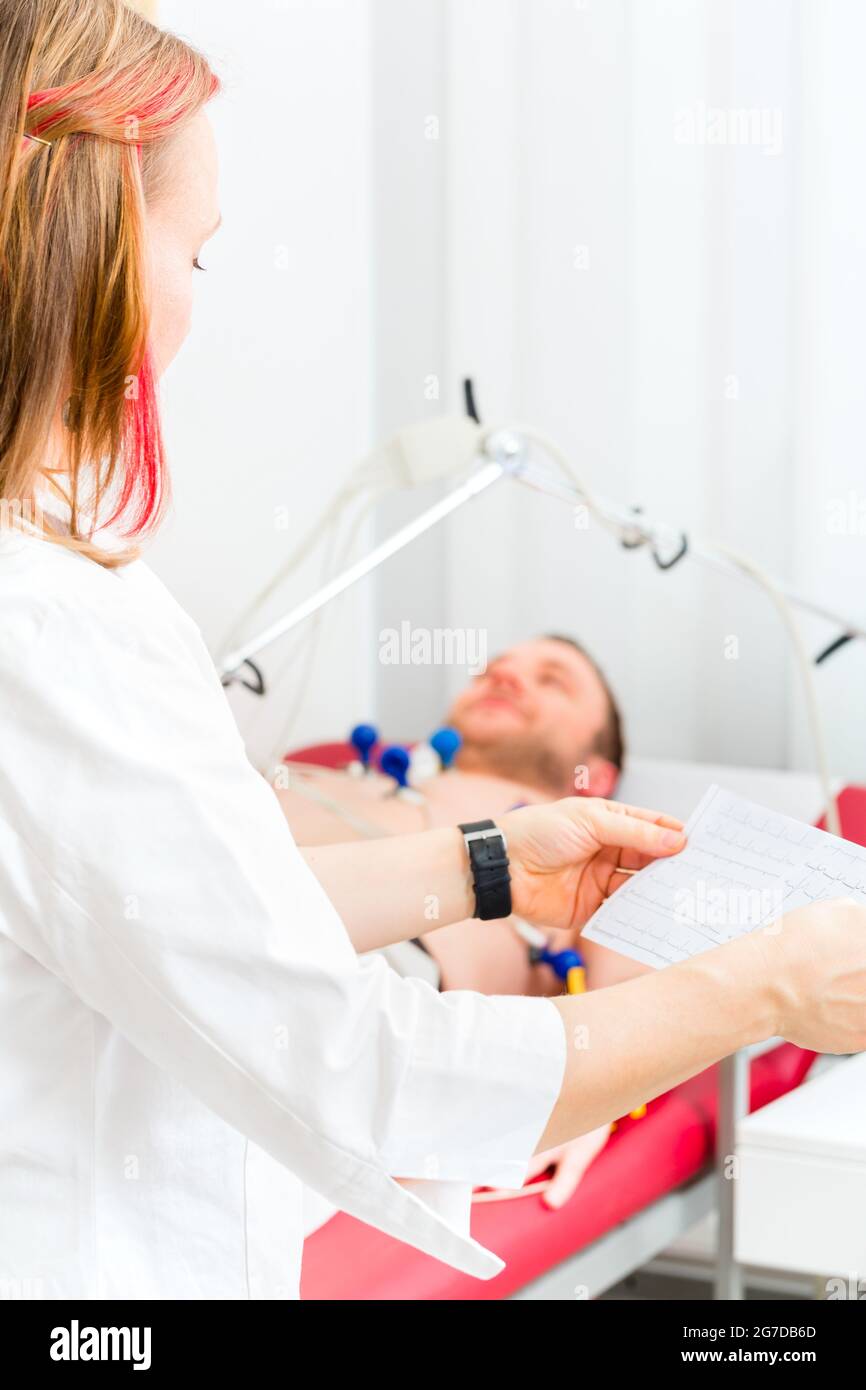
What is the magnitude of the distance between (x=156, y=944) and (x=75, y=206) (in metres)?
0.39

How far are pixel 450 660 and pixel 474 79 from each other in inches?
39.8

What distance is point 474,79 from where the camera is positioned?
7.98 ft

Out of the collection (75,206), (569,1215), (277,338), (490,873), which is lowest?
(569,1215)

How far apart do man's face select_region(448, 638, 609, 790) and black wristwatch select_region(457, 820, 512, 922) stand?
1.09 metres

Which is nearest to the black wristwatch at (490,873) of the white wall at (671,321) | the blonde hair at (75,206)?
the blonde hair at (75,206)

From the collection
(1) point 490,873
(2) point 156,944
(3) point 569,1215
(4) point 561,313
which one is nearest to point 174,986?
(2) point 156,944

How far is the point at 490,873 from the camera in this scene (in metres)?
1.05

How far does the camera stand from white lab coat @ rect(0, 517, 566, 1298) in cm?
70

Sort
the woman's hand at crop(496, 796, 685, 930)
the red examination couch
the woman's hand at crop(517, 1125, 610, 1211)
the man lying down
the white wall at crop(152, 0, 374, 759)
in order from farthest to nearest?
the white wall at crop(152, 0, 374, 759) < the man lying down < the woman's hand at crop(517, 1125, 610, 1211) < the red examination couch < the woman's hand at crop(496, 796, 685, 930)

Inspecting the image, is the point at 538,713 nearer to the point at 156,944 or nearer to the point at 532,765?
the point at 532,765

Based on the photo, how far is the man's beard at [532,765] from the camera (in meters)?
2.15

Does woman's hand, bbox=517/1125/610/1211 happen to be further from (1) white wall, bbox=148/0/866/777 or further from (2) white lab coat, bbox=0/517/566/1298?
(1) white wall, bbox=148/0/866/777

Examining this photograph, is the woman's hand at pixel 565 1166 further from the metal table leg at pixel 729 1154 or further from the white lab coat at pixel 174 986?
the white lab coat at pixel 174 986

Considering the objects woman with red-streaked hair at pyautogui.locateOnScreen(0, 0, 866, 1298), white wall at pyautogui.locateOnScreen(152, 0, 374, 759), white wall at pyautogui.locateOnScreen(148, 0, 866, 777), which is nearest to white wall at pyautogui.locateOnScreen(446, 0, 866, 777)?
white wall at pyautogui.locateOnScreen(148, 0, 866, 777)
